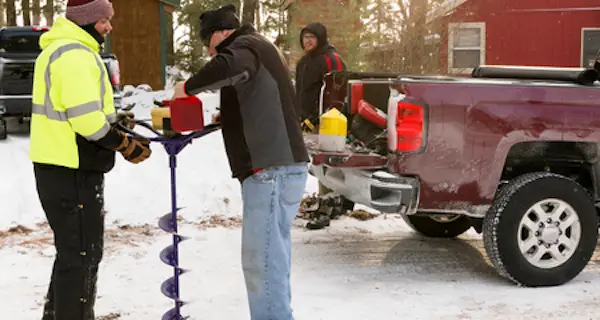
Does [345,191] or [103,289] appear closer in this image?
[103,289]

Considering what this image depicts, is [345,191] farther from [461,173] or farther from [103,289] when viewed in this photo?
[103,289]

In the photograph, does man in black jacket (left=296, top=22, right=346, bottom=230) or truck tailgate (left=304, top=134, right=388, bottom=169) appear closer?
truck tailgate (left=304, top=134, right=388, bottom=169)

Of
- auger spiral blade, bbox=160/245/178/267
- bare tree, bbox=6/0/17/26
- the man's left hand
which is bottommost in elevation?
auger spiral blade, bbox=160/245/178/267

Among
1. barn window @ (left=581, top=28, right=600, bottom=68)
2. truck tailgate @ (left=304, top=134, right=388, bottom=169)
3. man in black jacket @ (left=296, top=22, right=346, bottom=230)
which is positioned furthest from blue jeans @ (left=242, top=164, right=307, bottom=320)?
barn window @ (left=581, top=28, right=600, bottom=68)

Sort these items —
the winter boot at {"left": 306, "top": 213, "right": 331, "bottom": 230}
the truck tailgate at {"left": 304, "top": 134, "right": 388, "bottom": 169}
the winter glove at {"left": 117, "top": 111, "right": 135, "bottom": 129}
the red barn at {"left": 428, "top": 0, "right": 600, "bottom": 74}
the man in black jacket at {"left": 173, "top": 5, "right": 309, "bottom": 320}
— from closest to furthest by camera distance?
the man in black jacket at {"left": 173, "top": 5, "right": 309, "bottom": 320} → the winter glove at {"left": 117, "top": 111, "right": 135, "bottom": 129} → the truck tailgate at {"left": 304, "top": 134, "right": 388, "bottom": 169} → the winter boot at {"left": 306, "top": 213, "right": 331, "bottom": 230} → the red barn at {"left": 428, "top": 0, "right": 600, "bottom": 74}

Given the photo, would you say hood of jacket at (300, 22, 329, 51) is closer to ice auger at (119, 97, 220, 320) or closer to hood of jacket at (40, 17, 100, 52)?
ice auger at (119, 97, 220, 320)

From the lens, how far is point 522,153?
5996 mm

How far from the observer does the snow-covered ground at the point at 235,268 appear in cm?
519

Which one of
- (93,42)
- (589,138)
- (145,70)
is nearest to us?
(93,42)

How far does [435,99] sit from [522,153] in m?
0.95

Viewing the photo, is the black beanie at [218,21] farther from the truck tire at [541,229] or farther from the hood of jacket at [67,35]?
the truck tire at [541,229]

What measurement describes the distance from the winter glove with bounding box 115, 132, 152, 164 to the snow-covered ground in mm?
1341

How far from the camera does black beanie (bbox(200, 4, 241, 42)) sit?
420cm

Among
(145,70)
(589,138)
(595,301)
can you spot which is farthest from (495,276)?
(145,70)
